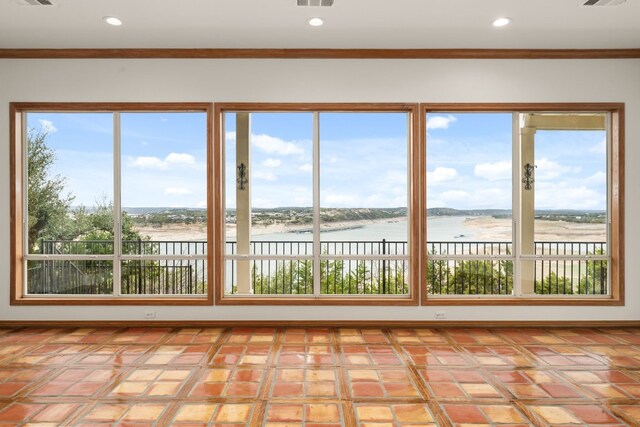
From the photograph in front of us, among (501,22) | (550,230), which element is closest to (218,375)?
(550,230)

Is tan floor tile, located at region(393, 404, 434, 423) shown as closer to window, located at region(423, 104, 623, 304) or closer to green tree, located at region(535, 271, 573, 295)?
window, located at region(423, 104, 623, 304)

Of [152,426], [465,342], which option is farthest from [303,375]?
[465,342]

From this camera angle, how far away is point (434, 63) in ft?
15.2

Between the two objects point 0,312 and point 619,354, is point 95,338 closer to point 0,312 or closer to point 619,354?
point 0,312

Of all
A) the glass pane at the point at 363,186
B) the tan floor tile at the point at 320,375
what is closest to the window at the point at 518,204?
the glass pane at the point at 363,186

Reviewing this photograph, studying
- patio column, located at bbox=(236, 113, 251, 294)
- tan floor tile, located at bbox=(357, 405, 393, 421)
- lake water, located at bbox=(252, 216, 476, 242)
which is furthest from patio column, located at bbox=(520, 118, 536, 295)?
patio column, located at bbox=(236, 113, 251, 294)

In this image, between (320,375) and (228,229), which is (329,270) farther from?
(320,375)

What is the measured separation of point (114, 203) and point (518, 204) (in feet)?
15.1

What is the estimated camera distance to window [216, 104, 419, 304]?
479 cm

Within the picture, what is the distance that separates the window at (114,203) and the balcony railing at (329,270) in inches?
0.6

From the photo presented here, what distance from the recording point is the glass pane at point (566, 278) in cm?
477

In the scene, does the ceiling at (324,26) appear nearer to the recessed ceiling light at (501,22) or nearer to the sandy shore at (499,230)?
the recessed ceiling light at (501,22)

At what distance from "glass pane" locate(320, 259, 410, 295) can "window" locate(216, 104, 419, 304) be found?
12 millimetres

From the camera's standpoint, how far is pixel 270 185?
4.81 metres
